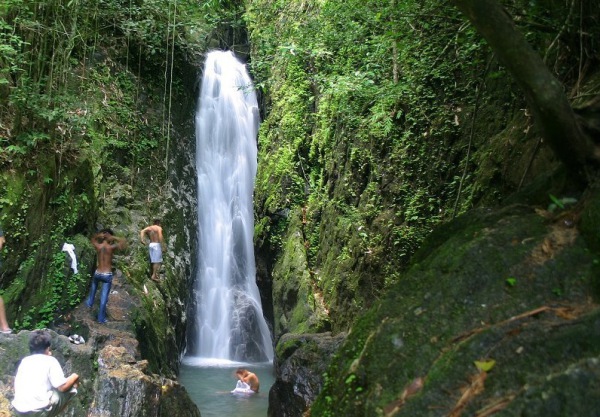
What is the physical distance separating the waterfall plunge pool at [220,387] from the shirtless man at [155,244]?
8.55ft

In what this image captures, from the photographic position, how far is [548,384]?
86.5 inches

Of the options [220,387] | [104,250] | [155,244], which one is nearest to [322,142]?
[155,244]

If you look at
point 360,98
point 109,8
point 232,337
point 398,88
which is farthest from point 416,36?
point 232,337

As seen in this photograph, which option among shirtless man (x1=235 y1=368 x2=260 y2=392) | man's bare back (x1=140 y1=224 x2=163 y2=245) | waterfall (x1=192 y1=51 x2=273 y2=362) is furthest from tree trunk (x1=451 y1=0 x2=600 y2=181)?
waterfall (x1=192 y1=51 x2=273 y2=362)

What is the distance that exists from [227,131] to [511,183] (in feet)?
49.5

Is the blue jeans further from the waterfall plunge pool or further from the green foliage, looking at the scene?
the green foliage

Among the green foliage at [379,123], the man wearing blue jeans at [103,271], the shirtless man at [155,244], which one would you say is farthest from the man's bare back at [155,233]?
the green foliage at [379,123]

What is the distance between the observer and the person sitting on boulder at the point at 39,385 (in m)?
4.30

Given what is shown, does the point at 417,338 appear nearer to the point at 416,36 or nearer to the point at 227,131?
the point at 416,36

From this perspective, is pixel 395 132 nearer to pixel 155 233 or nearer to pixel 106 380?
pixel 106 380

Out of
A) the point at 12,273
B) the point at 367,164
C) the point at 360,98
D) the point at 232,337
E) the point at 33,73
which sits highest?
the point at 33,73

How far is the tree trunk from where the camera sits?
3045mm

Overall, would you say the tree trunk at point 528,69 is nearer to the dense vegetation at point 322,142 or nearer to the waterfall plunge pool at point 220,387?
the dense vegetation at point 322,142

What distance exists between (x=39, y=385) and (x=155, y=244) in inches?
327
